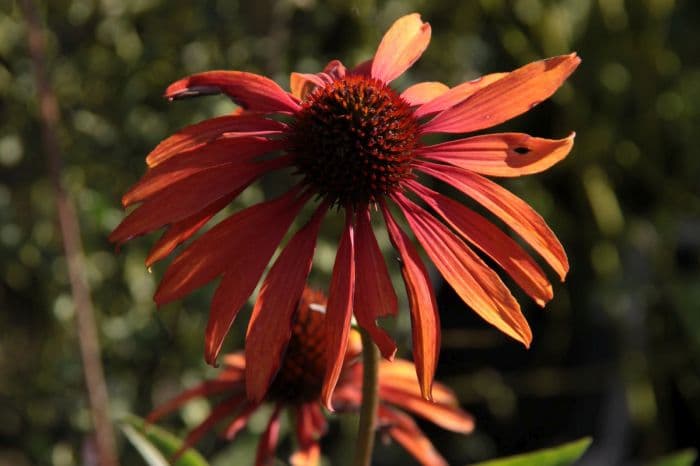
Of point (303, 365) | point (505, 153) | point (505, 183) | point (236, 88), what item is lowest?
point (505, 183)

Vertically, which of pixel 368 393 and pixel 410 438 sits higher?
pixel 368 393

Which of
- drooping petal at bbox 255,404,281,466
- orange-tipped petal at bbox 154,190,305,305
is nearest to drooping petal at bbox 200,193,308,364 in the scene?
orange-tipped petal at bbox 154,190,305,305

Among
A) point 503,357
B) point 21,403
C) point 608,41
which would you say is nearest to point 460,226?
point 21,403

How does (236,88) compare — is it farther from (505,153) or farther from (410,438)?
(410,438)

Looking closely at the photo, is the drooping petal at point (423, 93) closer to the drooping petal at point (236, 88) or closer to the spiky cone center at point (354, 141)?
the spiky cone center at point (354, 141)

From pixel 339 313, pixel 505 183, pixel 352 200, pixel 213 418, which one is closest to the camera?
pixel 339 313

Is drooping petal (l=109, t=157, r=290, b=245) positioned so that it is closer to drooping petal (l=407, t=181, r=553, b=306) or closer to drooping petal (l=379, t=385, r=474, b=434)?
drooping petal (l=407, t=181, r=553, b=306)

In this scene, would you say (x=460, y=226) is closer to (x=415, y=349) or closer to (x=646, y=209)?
(x=415, y=349)

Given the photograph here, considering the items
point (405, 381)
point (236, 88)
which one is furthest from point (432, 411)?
point (236, 88)
